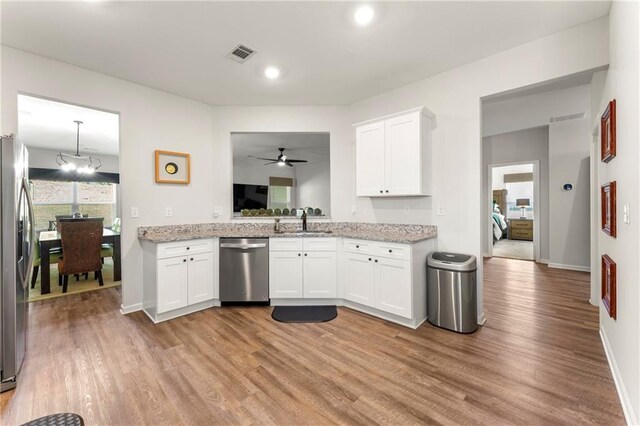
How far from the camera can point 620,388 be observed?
5.64 feet

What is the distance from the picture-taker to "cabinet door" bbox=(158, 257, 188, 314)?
9.59ft

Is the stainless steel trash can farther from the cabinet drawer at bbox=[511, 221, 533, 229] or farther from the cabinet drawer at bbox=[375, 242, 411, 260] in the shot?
the cabinet drawer at bbox=[511, 221, 533, 229]

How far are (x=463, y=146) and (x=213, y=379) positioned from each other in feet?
10.3

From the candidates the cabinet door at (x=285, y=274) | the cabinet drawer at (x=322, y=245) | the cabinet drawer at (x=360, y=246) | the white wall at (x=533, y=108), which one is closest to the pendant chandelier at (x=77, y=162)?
the cabinet door at (x=285, y=274)

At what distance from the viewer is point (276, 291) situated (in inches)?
131

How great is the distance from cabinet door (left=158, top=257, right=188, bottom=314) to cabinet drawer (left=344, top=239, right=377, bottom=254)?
188 centimetres

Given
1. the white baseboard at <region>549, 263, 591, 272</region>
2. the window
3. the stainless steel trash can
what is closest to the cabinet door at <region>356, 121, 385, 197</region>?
the stainless steel trash can

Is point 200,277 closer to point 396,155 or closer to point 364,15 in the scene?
point 396,155

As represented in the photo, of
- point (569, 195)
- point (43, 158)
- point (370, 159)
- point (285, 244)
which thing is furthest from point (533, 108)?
point (43, 158)

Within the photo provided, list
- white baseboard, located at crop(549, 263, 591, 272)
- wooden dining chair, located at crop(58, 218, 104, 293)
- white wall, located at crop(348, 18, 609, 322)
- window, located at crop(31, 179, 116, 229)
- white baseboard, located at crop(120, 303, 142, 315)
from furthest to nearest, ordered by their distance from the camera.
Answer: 1. window, located at crop(31, 179, 116, 229)
2. white baseboard, located at crop(549, 263, 591, 272)
3. wooden dining chair, located at crop(58, 218, 104, 293)
4. white baseboard, located at crop(120, 303, 142, 315)
5. white wall, located at crop(348, 18, 609, 322)

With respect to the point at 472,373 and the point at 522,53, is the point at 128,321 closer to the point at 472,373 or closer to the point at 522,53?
the point at 472,373

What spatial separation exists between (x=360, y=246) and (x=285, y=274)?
981mm

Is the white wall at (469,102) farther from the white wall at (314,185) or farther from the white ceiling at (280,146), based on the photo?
the white wall at (314,185)

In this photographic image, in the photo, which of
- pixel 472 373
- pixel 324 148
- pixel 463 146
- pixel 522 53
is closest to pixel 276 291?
pixel 472 373
